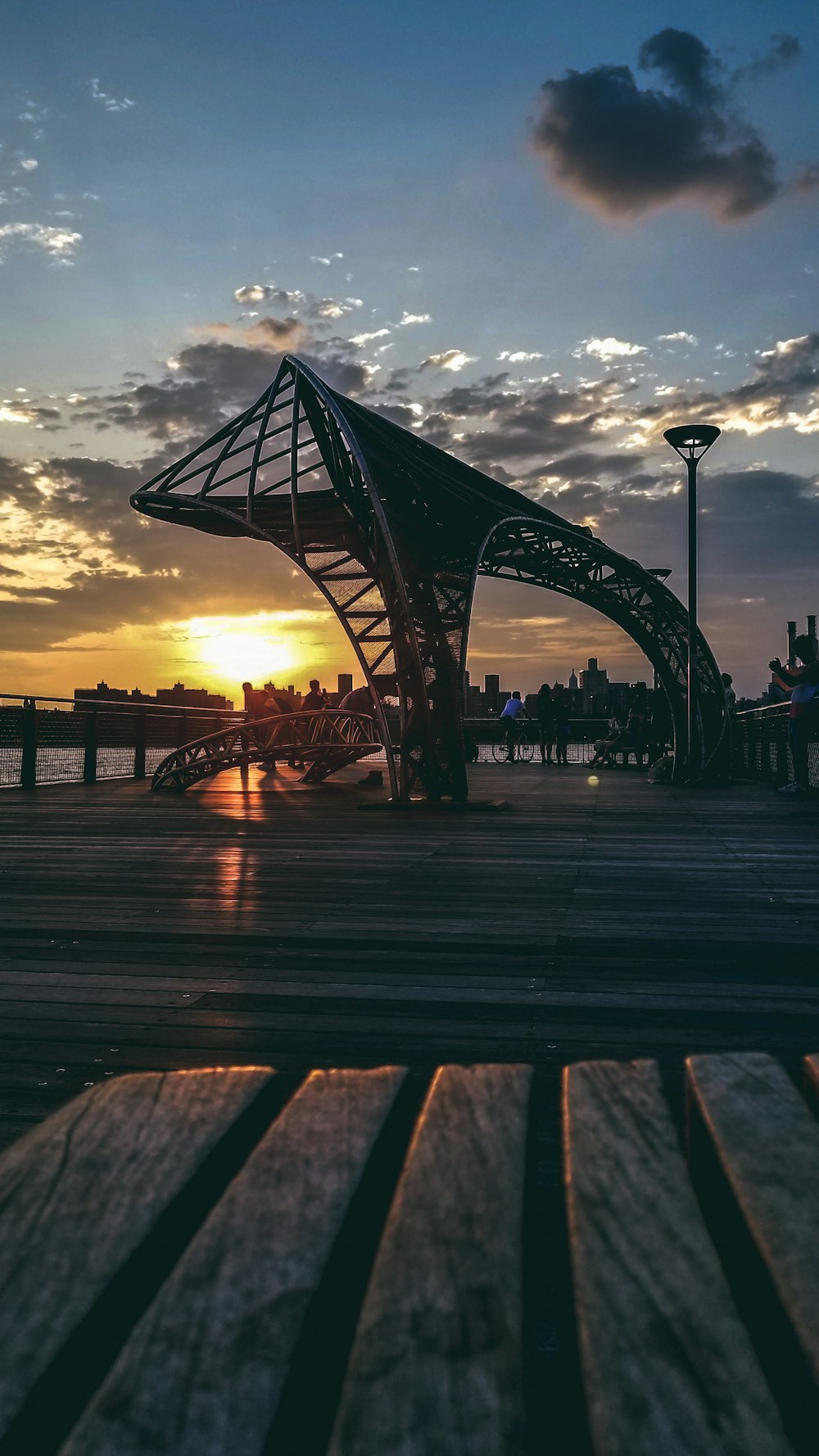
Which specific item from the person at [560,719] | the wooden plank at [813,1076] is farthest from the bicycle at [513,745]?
the wooden plank at [813,1076]

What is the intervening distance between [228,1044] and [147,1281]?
80.6 inches

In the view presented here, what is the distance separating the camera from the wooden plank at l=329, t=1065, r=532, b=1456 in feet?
2.79

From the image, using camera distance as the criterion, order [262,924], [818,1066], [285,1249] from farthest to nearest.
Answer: [262,924] → [818,1066] → [285,1249]

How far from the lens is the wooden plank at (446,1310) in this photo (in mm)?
851

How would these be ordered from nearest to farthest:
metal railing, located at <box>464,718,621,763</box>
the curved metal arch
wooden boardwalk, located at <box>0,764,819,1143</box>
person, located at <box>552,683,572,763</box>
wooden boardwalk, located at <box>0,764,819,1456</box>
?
wooden boardwalk, located at <box>0,764,819,1456</box>, wooden boardwalk, located at <box>0,764,819,1143</box>, the curved metal arch, person, located at <box>552,683,572,763</box>, metal railing, located at <box>464,718,621,763</box>

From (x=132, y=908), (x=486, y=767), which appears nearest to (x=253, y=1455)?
(x=132, y=908)

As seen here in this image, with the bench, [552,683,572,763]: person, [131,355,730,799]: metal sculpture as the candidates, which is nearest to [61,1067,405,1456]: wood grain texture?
the bench

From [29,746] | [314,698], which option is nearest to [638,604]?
[314,698]

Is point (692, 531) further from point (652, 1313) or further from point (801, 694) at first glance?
point (652, 1313)

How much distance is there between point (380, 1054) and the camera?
300cm

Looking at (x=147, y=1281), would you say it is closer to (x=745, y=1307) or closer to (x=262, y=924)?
(x=745, y=1307)

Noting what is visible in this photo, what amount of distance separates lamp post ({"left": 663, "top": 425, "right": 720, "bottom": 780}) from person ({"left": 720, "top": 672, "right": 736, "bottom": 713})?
299 cm

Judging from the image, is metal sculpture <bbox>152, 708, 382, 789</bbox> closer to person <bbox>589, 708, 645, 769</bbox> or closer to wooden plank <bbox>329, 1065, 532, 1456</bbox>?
person <bbox>589, 708, 645, 769</bbox>

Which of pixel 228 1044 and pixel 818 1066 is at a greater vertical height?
pixel 818 1066
